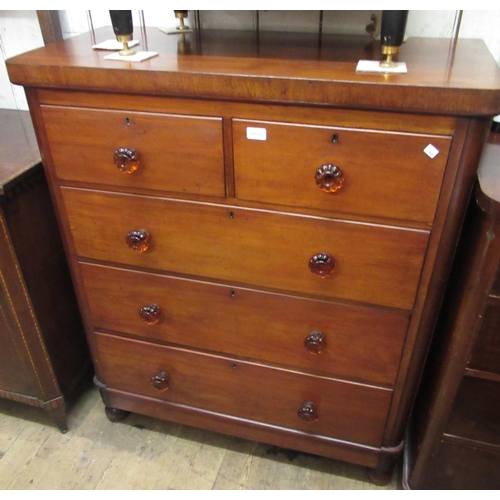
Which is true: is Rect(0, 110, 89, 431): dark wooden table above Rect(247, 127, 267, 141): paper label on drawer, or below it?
below

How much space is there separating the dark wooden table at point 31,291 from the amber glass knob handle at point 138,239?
0.99 feet

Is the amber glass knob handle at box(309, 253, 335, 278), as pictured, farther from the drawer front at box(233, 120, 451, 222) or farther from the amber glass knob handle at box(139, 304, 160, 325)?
the amber glass knob handle at box(139, 304, 160, 325)

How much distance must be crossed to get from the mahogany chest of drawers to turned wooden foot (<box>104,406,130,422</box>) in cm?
27

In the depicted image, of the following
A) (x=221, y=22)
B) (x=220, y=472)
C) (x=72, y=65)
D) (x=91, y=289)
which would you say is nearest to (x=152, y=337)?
(x=91, y=289)

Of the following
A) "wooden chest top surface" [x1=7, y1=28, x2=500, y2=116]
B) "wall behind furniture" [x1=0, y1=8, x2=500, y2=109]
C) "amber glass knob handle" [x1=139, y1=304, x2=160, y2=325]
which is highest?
"wall behind furniture" [x1=0, y1=8, x2=500, y2=109]

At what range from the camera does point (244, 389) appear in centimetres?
117

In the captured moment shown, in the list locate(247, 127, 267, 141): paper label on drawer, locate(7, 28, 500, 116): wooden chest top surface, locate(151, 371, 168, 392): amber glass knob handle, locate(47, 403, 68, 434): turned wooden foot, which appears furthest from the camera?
locate(47, 403, 68, 434): turned wooden foot

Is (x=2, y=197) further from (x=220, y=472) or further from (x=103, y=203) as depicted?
(x=220, y=472)

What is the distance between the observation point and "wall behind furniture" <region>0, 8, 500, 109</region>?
3.46ft

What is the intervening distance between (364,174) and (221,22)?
636mm

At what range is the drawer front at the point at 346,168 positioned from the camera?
2.54ft

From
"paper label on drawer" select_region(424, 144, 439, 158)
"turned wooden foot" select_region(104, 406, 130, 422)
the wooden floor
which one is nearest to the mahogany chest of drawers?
"paper label on drawer" select_region(424, 144, 439, 158)

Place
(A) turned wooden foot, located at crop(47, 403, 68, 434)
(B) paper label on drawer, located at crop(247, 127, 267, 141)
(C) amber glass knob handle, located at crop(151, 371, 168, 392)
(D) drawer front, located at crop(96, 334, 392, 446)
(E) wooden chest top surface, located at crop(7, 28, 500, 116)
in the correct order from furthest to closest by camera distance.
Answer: (A) turned wooden foot, located at crop(47, 403, 68, 434) < (C) amber glass knob handle, located at crop(151, 371, 168, 392) < (D) drawer front, located at crop(96, 334, 392, 446) < (B) paper label on drawer, located at crop(247, 127, 267, 141) < (E) wooden chest top surface, located at crop(7, 28, 500, 116)

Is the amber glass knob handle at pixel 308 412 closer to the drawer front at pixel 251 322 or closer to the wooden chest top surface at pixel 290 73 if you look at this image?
the drawer front at pixel 251 322
